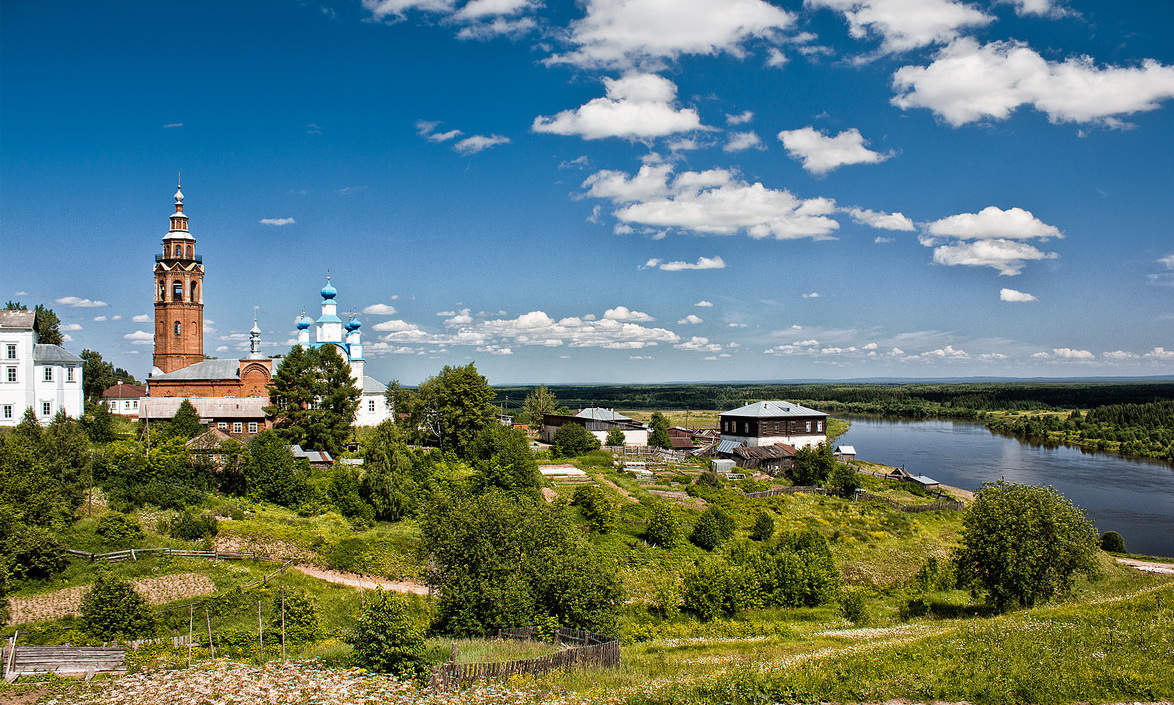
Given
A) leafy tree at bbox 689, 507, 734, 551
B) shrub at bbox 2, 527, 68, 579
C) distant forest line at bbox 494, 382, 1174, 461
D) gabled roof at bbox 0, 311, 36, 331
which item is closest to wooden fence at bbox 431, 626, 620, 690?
leafy tree at bbox 689, 507, 734, 551

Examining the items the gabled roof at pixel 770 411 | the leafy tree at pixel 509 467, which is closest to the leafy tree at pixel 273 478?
the leafy tree at pixel 509 467

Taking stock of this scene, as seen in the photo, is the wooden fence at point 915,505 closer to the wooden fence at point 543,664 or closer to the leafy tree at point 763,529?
the leafy tree at point 763,529

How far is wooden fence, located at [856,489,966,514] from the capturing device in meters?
35.5

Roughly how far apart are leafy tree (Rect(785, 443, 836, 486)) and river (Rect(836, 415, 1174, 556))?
12.0m

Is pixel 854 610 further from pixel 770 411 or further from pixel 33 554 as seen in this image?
pixel 770 411

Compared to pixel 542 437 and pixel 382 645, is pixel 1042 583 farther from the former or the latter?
pixel 542 437

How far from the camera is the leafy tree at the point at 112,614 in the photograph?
16.3 m

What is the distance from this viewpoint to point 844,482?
38.4 m

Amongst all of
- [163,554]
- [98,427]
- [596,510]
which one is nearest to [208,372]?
[98,427]

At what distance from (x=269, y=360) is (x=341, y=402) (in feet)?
41.0

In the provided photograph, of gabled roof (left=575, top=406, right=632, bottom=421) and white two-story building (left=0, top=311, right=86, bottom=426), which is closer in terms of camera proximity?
white two-story building (left=0, top=311, right=86, bottom=426)

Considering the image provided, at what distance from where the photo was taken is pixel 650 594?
2292 cm

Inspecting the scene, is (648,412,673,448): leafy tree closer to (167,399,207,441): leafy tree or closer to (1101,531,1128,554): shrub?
(1101,531,1128,554): shrub

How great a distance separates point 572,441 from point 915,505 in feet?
65.0
